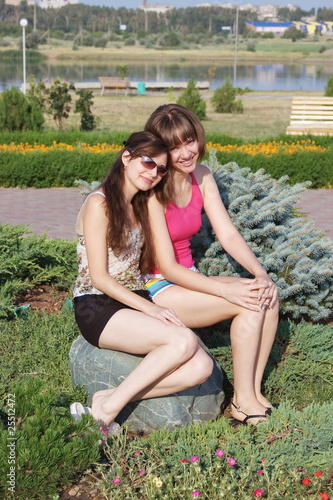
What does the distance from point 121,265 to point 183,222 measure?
39cm

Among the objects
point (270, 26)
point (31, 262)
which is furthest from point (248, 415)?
point (270, 26)

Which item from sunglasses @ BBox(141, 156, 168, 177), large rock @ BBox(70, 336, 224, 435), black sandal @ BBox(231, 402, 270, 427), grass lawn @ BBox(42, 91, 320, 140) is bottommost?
grass lawn @ BBox(42, 91, 320, 140)

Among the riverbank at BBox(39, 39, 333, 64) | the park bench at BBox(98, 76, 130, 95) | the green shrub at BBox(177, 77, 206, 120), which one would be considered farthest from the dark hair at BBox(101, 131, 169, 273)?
the riverbank at BBox(39, 39, 333, 64)

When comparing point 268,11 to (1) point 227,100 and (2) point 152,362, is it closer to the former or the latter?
(1) point 227,100

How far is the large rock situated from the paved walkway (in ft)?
10.5

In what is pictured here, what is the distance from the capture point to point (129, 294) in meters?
2.85

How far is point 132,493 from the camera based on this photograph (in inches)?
89.8

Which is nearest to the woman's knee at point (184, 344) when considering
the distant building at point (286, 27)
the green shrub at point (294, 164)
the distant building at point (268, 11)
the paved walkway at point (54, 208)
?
the paved walkway at point (54, 208)

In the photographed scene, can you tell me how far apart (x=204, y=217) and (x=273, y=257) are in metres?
0.44

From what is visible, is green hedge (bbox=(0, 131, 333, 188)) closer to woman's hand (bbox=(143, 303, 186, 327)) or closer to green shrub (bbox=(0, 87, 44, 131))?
green shrub (bbox=(0, 87, 44, 131))

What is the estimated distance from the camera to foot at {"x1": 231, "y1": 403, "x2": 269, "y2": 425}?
9.49ft

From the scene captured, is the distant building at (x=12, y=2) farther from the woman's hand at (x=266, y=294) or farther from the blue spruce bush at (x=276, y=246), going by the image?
the woman's hand at (x=266, y=294)

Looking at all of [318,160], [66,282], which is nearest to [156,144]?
[66,282]

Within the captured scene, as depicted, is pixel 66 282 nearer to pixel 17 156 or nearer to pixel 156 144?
pixel 156 144
